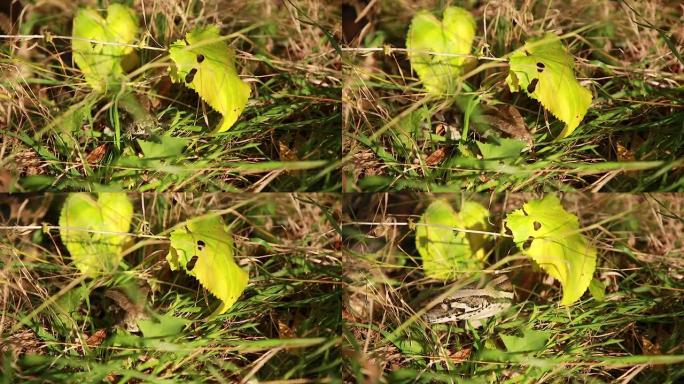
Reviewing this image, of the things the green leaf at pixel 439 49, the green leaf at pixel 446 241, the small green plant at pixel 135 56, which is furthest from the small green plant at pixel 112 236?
the green leaf at pixel 439 49

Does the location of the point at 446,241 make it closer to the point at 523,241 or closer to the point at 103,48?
the point at 523,241

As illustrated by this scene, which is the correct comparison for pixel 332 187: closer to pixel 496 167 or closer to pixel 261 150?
pixel 261 150

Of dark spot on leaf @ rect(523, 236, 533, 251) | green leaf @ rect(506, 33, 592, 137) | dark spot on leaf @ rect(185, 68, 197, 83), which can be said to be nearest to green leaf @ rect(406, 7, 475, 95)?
green leaf @ rect(506, 33, 592, 137)

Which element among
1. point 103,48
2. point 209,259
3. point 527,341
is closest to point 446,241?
point 527,341

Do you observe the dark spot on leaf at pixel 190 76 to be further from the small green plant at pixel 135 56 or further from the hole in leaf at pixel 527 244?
the hole in leaf at pixel 527 244

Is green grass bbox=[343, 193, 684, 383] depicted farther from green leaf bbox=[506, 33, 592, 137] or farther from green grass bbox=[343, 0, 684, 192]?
green leaf bbox=[506, 33, 592, 137]

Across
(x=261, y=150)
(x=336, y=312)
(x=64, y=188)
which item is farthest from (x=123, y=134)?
(x=336, y=312)

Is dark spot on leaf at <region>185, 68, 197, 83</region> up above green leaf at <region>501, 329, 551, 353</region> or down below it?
above
